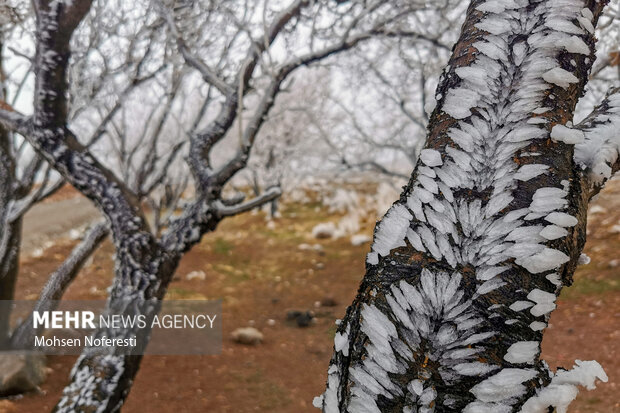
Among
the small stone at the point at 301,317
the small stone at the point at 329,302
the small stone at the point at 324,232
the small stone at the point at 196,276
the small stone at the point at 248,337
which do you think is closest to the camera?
the small stone at the point at 248,337

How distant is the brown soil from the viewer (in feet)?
13.4

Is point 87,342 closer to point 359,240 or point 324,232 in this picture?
point 359,240

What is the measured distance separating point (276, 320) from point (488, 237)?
6.03m

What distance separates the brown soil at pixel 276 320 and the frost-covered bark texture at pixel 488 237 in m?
3.32

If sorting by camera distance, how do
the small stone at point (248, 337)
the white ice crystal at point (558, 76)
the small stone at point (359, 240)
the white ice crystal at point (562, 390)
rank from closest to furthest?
the white ice crystal at point (562, 390), the white ice crystal at point (558, 76), the small stone at point (248, 337), the small stone at point (359, 240)

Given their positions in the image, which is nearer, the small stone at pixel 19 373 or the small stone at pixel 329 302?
the small stone at pixel 19 373

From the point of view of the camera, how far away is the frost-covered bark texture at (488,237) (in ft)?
2.43

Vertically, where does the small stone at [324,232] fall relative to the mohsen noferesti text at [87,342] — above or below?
above

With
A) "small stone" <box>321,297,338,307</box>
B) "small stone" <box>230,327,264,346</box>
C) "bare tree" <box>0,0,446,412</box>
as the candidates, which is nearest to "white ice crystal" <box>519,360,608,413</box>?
"bare tree" <box>0,0,446,412</box>

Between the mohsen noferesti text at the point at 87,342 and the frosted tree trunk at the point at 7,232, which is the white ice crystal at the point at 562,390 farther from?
the frosted tree trunk at the point at 7,232

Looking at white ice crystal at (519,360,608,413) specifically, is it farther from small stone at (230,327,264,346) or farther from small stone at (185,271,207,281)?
small stone at (185,271,207,281)

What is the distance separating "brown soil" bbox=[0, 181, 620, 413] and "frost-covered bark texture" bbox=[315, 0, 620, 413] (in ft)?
10.9

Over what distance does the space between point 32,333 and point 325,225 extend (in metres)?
7.91

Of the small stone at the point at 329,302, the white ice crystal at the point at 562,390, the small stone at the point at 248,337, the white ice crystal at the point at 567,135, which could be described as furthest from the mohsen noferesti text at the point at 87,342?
the small stone at the point at 329,302
